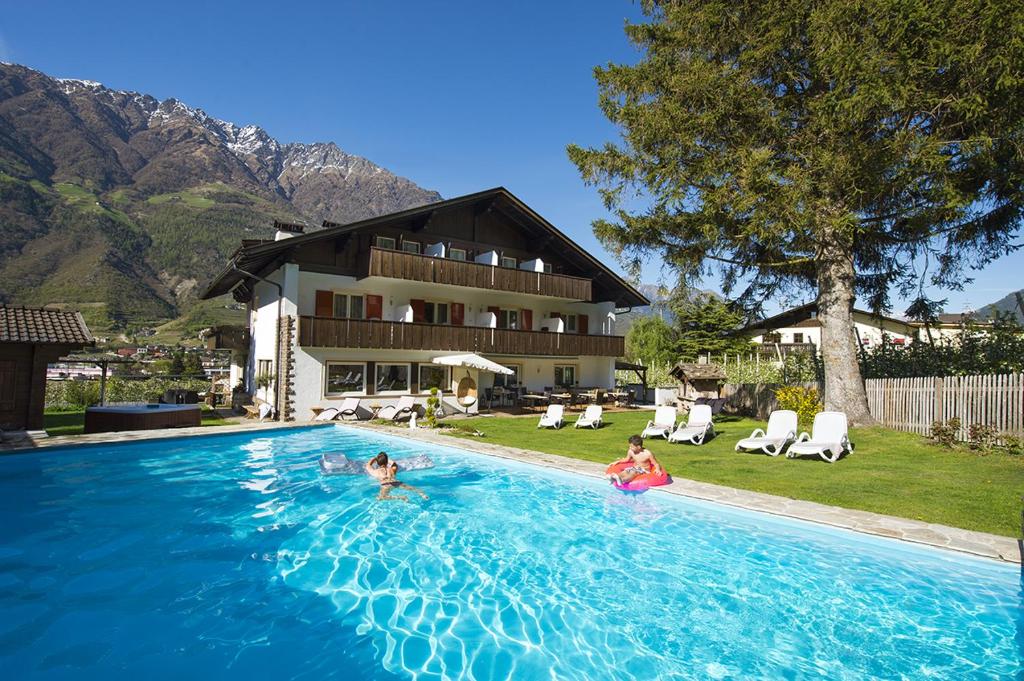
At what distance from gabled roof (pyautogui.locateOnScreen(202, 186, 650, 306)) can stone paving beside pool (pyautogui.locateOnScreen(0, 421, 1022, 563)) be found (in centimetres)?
752

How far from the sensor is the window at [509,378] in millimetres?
26969

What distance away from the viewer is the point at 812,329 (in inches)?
2032

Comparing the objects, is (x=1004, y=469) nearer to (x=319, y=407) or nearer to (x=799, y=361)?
(x=799, y=361)

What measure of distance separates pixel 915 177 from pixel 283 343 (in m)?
20.6

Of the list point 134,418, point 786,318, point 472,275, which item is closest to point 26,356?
point 134,418

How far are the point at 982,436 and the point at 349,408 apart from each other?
61.0 ft

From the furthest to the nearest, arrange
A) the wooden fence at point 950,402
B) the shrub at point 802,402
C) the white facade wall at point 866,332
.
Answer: the white facade wall at point 866,332 < the shrub at point 802,402 < the wooden fence at point 950,402

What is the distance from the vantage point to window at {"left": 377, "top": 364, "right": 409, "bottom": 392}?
2259cm

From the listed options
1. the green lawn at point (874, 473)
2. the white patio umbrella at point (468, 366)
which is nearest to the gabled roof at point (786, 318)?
the green lawn at point (874, 473)

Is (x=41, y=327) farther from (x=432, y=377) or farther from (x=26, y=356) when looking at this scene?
(x=432, y=377)

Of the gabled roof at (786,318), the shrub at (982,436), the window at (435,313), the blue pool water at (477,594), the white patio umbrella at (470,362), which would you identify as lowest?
the blue pool water at (477,594)

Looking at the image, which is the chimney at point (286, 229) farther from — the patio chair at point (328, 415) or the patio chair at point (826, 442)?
the patio chair at point (826, 442)

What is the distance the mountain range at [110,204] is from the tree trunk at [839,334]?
77300mm

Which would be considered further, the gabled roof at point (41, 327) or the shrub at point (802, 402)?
the shrub at point (802, 402)
